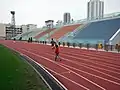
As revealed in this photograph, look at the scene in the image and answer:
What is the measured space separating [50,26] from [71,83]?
214 feet

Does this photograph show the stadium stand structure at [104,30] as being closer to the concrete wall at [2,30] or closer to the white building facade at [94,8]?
the white building facade at [94,8]

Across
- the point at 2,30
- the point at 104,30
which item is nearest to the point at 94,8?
the point at 104,30

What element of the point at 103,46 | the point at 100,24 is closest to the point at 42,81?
the point at 103,46

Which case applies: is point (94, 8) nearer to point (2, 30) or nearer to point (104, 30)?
point (104, 30)

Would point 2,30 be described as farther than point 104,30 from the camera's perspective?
Yes

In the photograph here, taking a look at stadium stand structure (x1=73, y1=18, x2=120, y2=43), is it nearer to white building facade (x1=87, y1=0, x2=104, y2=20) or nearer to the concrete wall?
white building facade (x1=87, y1=0, x2=104, y2=20)

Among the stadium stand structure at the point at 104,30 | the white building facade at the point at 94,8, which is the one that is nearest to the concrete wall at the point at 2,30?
the white building facade at the point at 94,8

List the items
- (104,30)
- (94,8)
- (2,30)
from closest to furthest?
1. (104,30)
2. (94,8)
3. (2,30)

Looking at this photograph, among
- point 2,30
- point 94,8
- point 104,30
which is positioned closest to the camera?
point 104,30

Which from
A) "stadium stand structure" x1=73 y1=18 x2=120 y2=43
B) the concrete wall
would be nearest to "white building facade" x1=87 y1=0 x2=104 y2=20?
"stadium stand structure" x1=73 y1=18 x2=120 y2=43

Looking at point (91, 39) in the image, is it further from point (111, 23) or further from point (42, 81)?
point (42, 81)

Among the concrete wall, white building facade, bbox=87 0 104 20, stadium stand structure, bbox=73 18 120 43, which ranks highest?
white building facade, bbox=87 0 104 20

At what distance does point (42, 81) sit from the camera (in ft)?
32.0

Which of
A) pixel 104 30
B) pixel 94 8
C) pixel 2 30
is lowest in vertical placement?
pixel 104 30
